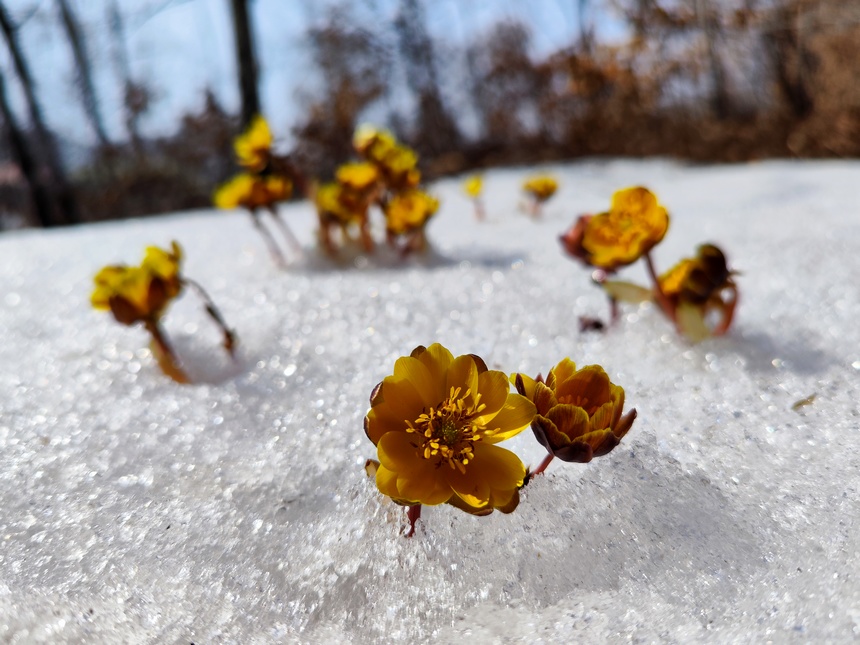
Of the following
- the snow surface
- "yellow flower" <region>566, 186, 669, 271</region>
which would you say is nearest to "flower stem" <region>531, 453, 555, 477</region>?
the snow surface

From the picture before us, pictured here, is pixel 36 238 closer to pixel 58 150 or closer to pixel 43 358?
pixel 43 358

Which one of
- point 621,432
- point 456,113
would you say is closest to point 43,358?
point 621,432

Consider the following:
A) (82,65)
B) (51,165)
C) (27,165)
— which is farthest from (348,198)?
(51,165)

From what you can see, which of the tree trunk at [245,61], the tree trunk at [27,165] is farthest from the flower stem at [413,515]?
the tree trunk at [27,165]

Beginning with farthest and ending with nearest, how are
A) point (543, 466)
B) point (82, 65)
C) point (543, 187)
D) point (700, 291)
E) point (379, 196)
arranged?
point (82, 65), point (543, 187), point (379, 196), point (700, 291), point (543, 466)

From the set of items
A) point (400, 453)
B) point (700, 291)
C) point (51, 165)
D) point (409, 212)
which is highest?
point (400, 453)

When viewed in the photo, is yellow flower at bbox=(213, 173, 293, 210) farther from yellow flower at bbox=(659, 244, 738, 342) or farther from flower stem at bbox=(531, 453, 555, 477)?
flower stem at bbox=(531, 453, 555, 477)

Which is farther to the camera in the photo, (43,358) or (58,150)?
(58,150)

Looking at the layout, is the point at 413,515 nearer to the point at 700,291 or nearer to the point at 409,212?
the point at 700,291
